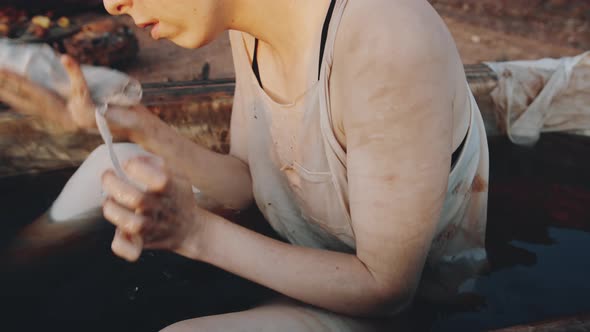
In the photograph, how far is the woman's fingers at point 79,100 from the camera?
121 cm

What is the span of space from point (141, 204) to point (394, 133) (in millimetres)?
593

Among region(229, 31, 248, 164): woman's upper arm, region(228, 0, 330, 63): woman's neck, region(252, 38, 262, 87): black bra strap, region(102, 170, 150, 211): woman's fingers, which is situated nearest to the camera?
region(102, 170, 150, 211): woman's fingers

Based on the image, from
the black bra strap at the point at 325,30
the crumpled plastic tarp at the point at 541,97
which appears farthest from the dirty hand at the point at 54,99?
the crumpled plastic tarp at the point at 541,97

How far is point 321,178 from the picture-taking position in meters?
1.30

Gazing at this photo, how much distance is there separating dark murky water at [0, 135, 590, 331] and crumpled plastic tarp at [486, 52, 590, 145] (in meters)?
0.46

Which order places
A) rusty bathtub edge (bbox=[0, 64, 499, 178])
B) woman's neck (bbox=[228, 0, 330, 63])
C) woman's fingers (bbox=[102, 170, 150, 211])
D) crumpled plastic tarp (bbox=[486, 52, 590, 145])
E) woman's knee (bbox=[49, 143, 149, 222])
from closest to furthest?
woman's fingers (bbox=[102, 170, 150, 211]) → woman's neck (bbox=[228, 0, 330, 63]) → woman's knee (bbox=[49, 143, 149, 222]) → rusty bathtub edge (bbox=[0, 64, 499, 178]) → crumpled plastic tarp (bbox=[486, 52, 590, 145])

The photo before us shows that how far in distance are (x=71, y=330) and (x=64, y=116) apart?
2.70 ft

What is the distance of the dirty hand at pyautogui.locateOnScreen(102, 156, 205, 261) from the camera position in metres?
1.09

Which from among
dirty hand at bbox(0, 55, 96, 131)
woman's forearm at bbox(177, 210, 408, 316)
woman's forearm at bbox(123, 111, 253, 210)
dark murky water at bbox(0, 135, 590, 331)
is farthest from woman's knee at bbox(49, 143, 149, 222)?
woman's forearm at bbox(177, 210, 408, 316)

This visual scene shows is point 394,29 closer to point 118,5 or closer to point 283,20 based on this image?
point 283,20

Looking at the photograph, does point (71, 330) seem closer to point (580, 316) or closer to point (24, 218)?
point (24, 218)

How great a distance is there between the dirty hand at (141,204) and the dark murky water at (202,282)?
0.62 meters

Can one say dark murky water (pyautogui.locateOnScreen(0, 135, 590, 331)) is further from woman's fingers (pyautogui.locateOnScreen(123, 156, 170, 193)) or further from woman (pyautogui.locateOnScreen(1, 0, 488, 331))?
woman's fingers (pyautogui.locateOnScreen(123, 156, 170, 193))

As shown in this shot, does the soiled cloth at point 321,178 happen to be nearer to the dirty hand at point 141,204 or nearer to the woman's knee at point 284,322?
the woman's knee at point 284,322
